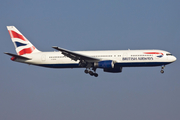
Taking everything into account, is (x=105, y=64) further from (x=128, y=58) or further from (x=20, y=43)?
(x=20, y=43)

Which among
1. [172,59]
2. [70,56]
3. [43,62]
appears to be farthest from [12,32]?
[172,59]

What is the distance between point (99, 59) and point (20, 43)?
57.6 ft

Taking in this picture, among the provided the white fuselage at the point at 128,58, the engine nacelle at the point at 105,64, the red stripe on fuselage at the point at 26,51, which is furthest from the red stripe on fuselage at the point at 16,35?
the engine nacelle at the point at 105,64

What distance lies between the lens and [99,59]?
2451 inches

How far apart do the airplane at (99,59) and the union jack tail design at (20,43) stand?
1259 mm

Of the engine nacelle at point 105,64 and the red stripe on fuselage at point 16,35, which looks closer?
the engine nacelle at point 105,64

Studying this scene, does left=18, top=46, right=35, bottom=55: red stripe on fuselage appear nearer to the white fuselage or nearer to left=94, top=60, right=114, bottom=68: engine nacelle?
the white fuselage

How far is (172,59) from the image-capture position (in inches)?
2429

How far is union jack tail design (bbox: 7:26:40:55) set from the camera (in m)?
68.4

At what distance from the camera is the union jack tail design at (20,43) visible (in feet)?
224

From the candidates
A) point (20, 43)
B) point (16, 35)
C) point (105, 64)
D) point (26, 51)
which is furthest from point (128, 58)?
point (16, 35)

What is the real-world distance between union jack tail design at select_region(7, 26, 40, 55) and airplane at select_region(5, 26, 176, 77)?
126 cm

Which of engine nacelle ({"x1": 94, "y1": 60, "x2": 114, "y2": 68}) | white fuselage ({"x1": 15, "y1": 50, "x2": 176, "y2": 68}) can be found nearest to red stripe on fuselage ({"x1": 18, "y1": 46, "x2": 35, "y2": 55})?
white fuselage ({"x1": 15, "y1": 50, "x2": 176, "y2": 68})

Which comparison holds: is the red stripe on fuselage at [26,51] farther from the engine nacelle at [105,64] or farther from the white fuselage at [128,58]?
the engine nacelle at [105,64]
